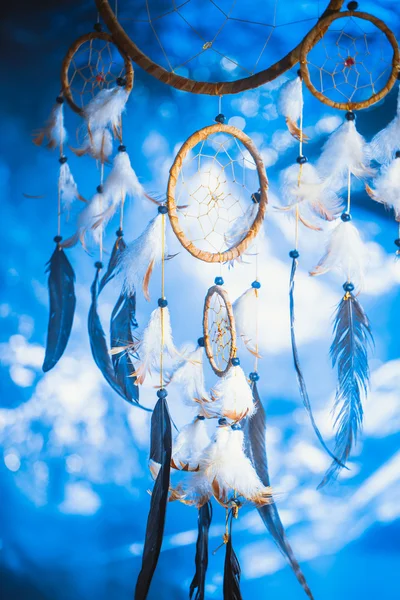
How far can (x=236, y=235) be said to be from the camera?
141 centimetres

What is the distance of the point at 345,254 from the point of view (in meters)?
1.39

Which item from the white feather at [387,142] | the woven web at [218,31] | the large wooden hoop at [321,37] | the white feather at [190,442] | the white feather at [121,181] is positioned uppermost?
the woven web at [218,31]

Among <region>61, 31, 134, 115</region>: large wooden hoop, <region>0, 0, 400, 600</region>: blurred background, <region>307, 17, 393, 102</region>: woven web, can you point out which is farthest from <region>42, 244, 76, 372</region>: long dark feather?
<region>307, 17, 393, 102</region>: woven web

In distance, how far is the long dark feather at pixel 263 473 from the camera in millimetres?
1471

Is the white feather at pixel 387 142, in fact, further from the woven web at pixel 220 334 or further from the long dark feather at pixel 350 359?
the woven web at pixel 220 334

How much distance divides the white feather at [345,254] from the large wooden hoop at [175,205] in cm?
15

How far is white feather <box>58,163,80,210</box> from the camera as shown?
5.41 ft

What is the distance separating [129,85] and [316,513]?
1.17 metres

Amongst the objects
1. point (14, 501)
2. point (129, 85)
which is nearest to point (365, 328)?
point (129, 85)

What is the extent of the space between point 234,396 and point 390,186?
528 mm

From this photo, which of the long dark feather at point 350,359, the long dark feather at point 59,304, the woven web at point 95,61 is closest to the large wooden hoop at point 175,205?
the long dark feather at point 350,359

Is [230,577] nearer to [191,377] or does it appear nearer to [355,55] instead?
[191,377]

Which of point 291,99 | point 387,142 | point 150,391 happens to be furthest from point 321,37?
point 150,391

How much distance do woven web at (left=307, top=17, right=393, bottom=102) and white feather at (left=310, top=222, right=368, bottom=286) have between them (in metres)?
0.46
